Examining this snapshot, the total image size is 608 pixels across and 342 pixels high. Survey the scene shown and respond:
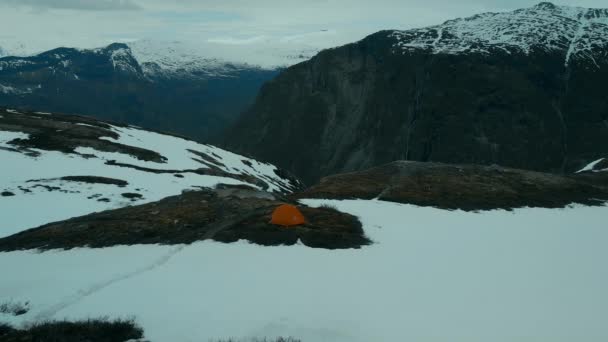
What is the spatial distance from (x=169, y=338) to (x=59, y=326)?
10.6 feet

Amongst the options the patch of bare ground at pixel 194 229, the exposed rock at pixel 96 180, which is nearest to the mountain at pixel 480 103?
the exposed rock at pixel 96 180

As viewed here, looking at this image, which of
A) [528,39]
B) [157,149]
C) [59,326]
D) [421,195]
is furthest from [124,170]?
[528,39]

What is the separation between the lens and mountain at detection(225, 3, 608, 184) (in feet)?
503

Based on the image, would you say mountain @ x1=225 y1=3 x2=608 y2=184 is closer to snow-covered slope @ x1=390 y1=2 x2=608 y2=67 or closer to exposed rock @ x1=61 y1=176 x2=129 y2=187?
snow-covered slope @ x1=390 y1=2 x2=608 y2=67

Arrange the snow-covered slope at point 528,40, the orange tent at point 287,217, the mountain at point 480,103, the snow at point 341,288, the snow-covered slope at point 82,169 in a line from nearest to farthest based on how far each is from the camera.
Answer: the snow at point 341,288
the orange tent at point 287,217
the snow-covered slope at point 82,169
the mountain at point 480,103
the snow-covered slope at point 528,40

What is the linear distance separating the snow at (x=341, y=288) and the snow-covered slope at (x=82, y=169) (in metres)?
15.6

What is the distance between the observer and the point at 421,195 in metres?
35.6

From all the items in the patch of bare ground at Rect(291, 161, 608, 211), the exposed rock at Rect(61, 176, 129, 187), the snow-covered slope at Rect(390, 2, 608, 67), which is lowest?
the exposed rock at Rect(61, 176, 129, 187)

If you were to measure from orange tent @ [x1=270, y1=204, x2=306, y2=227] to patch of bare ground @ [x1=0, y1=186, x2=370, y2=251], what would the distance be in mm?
430

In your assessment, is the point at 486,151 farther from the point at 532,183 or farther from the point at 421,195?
the point at 421,195

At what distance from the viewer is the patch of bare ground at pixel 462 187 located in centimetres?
3472

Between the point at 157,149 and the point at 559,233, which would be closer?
the point at 559,233

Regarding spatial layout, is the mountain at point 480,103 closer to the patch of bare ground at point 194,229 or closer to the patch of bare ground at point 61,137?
the patch of bare ground at point 61,137

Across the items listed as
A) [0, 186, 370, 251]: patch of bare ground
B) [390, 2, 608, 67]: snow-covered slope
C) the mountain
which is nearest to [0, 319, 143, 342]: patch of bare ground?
[0, 186, 370, 251]: patch of bare ground
